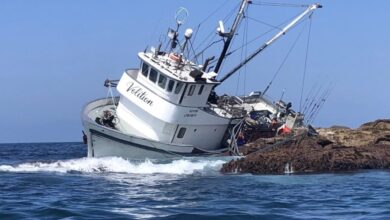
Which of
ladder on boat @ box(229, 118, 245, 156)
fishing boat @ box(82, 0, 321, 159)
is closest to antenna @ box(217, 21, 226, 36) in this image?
fishing boat @ box(82, 0, 321, 159)

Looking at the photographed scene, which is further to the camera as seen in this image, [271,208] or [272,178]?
[272,178]

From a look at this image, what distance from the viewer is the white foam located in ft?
86.6

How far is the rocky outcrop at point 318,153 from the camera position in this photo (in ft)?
83.7

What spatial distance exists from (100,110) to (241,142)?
7040mm

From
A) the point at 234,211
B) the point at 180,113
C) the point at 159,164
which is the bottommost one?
the point at 234,211

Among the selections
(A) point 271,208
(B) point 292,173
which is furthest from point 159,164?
(A) point 271,208

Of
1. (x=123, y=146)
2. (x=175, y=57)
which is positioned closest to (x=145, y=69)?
(x=175, y=57)

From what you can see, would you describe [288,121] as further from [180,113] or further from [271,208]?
[271,208]

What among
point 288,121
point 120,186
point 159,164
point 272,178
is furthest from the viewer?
point 288,121

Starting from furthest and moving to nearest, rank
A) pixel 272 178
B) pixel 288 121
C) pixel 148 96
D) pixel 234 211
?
1. pixel 288 121
2. pixel 148 96
3. pixel 272 178
4. pixel 234 211

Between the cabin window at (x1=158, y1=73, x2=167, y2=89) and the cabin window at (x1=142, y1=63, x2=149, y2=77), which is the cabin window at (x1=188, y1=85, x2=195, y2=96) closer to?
the cabin window at (x1=158, y1=73, x2=167, y2=89)

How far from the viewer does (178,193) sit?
61.5 feet

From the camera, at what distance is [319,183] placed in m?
21.5

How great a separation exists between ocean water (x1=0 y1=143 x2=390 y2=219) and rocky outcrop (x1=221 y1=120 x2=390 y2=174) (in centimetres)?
110
